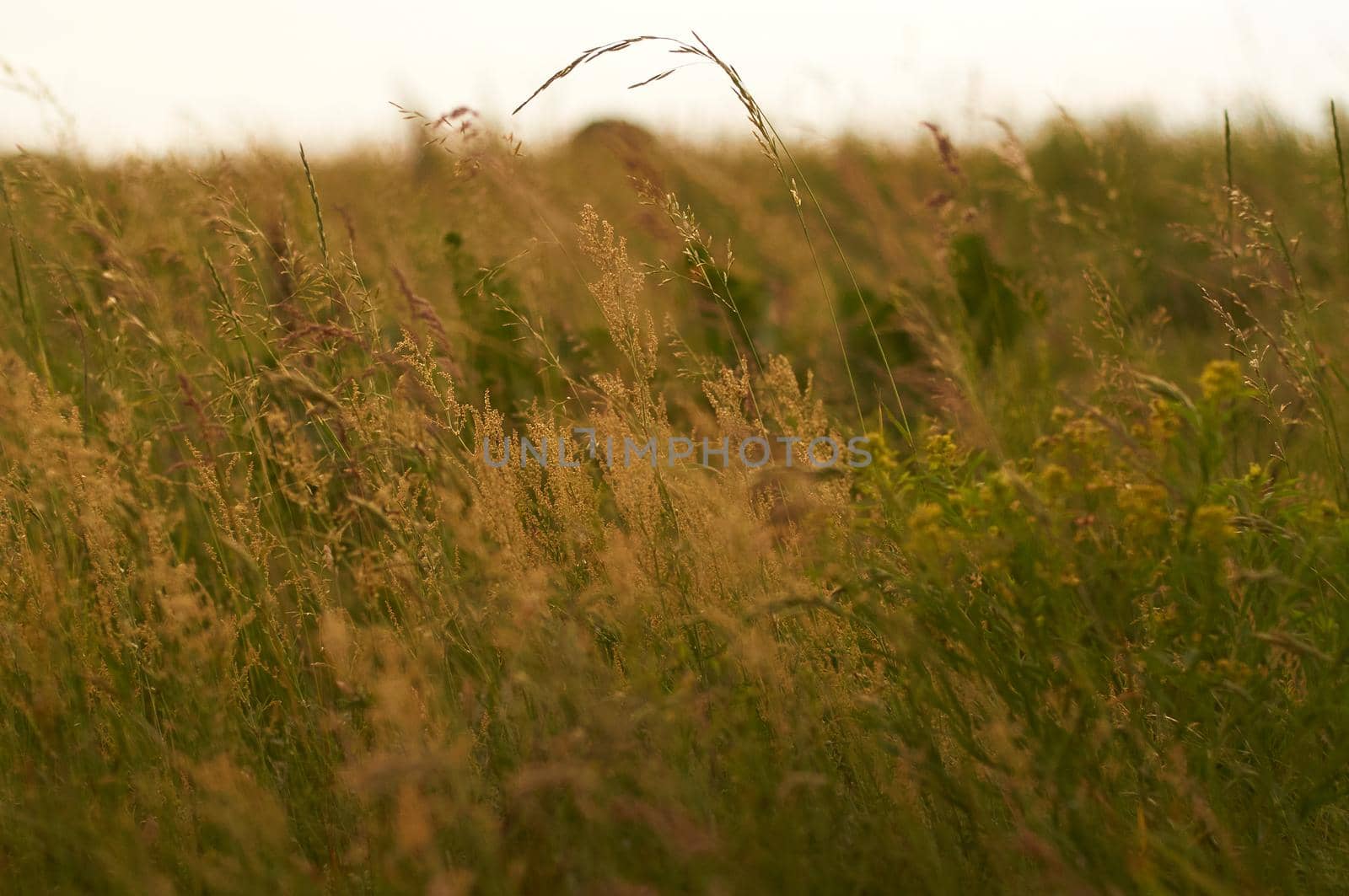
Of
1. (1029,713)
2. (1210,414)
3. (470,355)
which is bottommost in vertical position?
(1029,713)

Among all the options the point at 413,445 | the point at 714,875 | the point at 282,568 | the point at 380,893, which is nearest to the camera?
the point at 714,875

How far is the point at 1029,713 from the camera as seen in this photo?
1.50 m

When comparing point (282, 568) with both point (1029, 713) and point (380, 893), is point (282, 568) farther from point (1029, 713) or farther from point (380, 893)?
point (1029, 713)

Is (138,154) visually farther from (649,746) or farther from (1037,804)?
(1037,804)

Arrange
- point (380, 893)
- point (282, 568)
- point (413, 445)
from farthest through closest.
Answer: point (282, 568), point (413, 445), point (380, 893)

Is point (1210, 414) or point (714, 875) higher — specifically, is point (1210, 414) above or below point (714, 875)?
above

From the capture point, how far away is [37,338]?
2686 mm

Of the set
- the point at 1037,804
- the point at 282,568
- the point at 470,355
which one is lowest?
the point at 1037,804

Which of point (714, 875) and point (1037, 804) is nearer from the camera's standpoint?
point (714, 875)

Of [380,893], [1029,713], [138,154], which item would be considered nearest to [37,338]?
[138,154]

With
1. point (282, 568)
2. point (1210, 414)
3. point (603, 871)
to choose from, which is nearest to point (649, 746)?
point (603, 871)

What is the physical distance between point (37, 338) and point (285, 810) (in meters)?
1.68

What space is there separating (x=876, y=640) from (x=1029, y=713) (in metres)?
0.39

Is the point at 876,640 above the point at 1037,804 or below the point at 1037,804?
above
